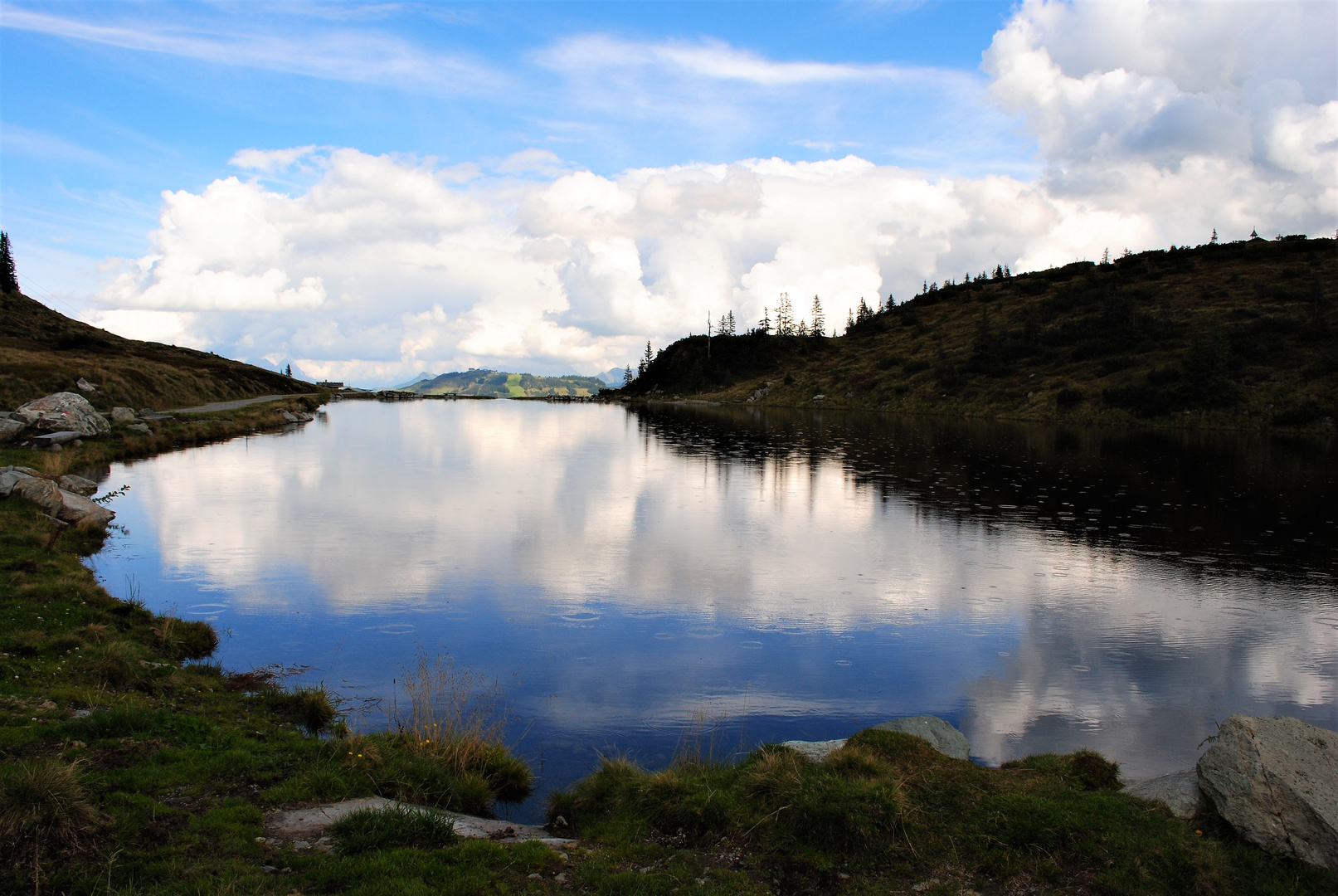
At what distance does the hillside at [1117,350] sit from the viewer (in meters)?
70.6

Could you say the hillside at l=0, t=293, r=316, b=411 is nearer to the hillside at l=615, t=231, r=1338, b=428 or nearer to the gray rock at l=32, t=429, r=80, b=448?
the gray rock at l=32, t=429, r=80, b=448

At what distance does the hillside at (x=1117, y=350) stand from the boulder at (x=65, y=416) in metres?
80.9

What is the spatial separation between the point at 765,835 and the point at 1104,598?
1410 cm

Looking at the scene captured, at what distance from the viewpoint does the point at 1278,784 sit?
7.19 metres

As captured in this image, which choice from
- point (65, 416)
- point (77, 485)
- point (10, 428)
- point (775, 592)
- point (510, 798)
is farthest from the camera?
point (65, 416)

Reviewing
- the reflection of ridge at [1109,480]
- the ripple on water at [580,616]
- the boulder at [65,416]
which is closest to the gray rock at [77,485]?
the boulder at [65,416]

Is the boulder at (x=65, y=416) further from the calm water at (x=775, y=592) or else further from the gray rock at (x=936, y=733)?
the gray rock at (x=936, y=733)

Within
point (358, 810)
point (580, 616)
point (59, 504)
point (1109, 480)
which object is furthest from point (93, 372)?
point (1109, 480)

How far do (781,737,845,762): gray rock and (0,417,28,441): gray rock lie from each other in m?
36.5

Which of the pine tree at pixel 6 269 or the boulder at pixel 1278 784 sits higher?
the pine tree at pixel 6 269

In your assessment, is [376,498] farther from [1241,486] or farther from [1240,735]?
[1241,486]

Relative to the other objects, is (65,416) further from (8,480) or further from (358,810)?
(358,810)

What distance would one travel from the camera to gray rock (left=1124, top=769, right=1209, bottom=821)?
7.71m

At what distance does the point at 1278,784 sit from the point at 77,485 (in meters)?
32.2
